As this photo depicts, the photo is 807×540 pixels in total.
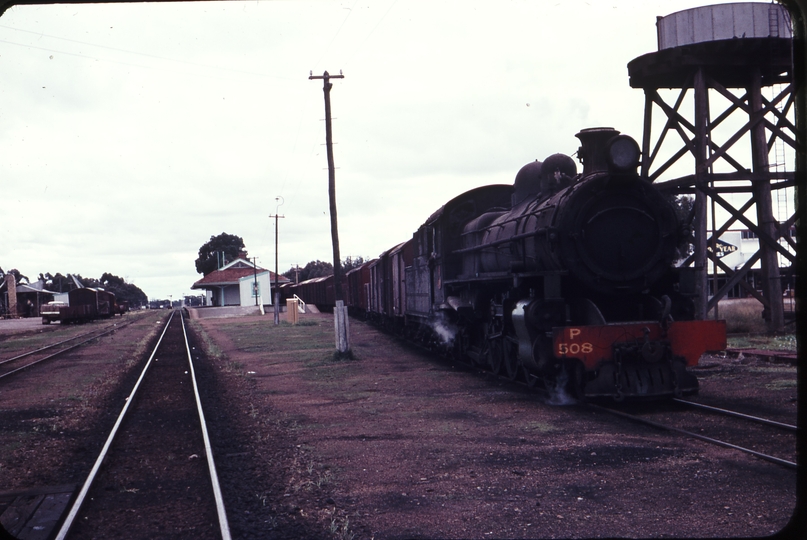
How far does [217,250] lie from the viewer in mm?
112562

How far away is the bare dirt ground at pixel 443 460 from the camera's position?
4.68m

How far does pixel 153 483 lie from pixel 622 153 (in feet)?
21.7

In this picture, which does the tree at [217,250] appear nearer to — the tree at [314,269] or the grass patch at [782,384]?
the tree at [314,269]

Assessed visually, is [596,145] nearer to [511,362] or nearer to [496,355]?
[511,362]

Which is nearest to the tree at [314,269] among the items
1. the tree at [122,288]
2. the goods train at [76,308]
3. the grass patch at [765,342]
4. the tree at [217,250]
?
the tree at [217,250]

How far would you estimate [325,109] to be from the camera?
58.9 feet

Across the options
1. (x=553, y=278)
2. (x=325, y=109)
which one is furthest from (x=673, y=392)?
(x=325, y=109)

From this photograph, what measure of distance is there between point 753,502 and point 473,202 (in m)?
9.72

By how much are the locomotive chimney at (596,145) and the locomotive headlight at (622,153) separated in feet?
2.29

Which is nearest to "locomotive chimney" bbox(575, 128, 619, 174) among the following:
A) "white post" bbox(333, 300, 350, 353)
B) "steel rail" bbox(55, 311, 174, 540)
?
"steel rail" bbox(55, 311, 174, 540)

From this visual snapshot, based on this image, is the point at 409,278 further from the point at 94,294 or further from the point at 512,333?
the point at 94,294

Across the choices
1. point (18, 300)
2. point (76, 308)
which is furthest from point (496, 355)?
point (18, 300)

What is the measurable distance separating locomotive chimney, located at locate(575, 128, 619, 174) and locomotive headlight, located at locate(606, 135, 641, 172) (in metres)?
0.70

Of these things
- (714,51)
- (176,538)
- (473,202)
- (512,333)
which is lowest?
(176,538)
